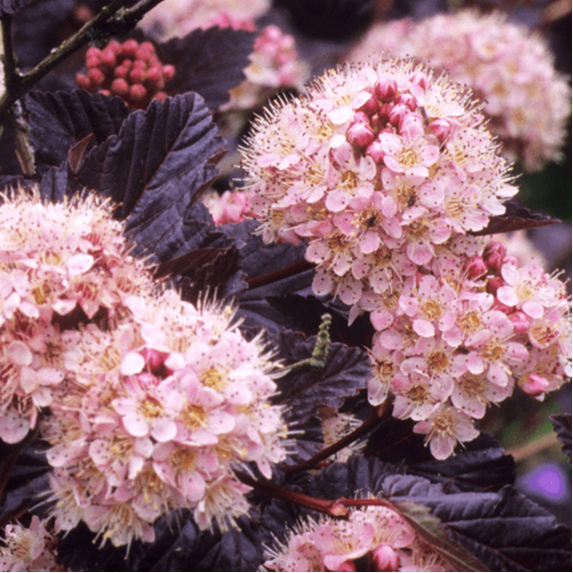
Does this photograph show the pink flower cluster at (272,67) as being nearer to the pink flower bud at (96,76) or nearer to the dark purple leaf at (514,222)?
the pink flower bud at (96,76)

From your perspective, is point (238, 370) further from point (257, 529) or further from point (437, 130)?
point (437, 130)

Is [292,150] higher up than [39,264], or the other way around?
[292,150]

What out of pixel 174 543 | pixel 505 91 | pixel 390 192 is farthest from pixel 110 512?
pixel 505 91

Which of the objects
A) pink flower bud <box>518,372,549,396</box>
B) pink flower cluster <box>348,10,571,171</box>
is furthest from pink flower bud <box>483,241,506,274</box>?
pink flower cluster <box>348,10,571,171</box>

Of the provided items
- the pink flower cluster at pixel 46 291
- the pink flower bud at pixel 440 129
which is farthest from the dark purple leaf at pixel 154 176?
the pink flower bud at pixel 440 129

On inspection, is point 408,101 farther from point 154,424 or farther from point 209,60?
point 209,60

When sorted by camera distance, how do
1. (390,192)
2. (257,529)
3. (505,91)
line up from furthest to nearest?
(505,91) → (390,192) → (257,529)

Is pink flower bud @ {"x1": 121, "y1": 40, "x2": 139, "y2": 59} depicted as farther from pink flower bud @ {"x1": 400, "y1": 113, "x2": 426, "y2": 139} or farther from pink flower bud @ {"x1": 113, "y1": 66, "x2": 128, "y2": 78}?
pink flower bud @ {"x1": 400, "y1": 113, "x2": 426, "y2": 139}
